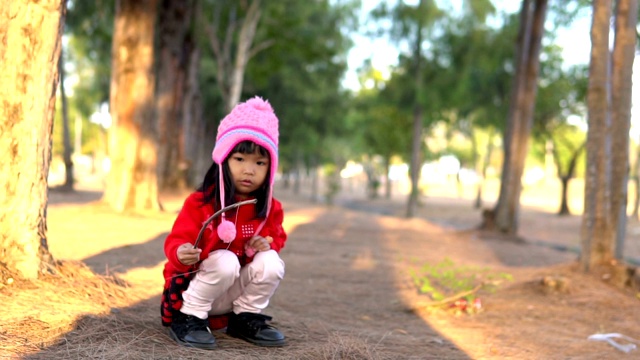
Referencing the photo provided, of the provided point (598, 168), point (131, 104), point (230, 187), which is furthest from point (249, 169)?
point (131, 104)

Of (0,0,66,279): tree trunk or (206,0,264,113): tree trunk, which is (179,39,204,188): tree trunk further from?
(0,0,66,279): tree trunk

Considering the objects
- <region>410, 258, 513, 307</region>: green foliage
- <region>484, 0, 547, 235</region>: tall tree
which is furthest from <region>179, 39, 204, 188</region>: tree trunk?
<region>410, 258, 513, 307</region>: green foliage

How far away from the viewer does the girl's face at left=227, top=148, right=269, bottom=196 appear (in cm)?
376

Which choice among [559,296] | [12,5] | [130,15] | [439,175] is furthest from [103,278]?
[439,175]

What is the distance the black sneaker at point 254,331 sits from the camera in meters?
3.83

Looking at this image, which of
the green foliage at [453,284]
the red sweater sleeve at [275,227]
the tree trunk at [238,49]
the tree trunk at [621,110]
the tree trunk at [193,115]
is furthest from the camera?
the tree trunk at [193,115]

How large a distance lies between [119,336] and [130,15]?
960 centimetres

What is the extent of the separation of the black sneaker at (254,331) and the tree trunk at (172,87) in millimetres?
14086

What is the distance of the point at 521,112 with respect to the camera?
15.2m

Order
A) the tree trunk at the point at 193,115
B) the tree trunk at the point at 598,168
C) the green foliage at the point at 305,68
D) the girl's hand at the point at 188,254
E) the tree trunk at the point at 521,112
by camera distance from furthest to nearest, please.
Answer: the green foliage at the point at 305,68 < the tree trunk at the point at 193,115 < the tree trunk at the point at 521,112 < the tree trunk at the point at 598,168 < the girl's hand at the point at 188,254

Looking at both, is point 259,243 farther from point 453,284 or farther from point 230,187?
point 453,284

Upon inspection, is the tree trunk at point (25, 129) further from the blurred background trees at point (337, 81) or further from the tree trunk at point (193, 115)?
the tree trunk at point (193, 115)

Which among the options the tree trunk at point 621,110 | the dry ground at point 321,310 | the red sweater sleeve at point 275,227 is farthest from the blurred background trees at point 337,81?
the red sweater sleeve at point 275,227

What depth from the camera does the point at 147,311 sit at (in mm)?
4703
